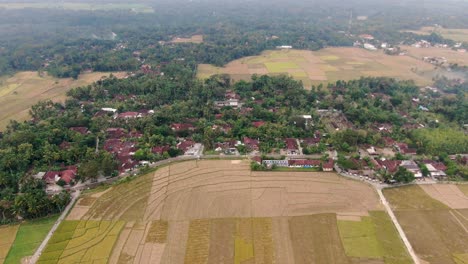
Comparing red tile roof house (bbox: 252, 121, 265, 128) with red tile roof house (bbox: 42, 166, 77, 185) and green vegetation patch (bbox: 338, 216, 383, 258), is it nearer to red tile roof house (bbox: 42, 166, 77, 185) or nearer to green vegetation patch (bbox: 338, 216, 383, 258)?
green vegetation patch (bbox: 338, 216, 383, 258)

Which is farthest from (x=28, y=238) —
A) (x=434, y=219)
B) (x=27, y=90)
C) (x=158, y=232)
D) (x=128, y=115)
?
(x=27, y=90)

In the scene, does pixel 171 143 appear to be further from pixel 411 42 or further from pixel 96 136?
pixel 411 42

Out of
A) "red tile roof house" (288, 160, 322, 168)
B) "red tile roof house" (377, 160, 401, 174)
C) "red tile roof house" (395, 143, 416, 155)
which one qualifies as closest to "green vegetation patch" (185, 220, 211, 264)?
"red tile roof house" (288, 160, 322, 168)

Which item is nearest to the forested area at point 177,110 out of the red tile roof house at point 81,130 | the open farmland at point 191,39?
the red tile roof house at point 81,130

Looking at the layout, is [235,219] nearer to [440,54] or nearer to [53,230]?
[53,230]

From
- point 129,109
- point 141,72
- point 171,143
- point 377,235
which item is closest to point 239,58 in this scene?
point 141,72
